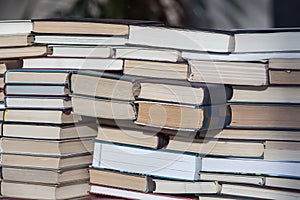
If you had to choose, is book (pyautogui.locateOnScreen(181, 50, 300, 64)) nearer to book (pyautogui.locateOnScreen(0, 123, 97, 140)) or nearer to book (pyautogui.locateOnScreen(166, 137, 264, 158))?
book (pyautogui.locateOnScreen(166, 137, 264, 158))

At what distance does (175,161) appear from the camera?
1.39 metres

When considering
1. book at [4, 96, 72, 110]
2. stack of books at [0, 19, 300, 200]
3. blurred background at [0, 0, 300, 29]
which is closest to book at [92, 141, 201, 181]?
stack of books at [0, 19, 300, 200]

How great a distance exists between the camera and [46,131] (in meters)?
1.48

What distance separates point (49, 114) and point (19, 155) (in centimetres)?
12

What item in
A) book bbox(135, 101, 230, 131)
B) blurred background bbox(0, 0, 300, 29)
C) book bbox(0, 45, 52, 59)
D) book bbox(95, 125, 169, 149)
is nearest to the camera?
book bbox(135, 101, 230, 131)

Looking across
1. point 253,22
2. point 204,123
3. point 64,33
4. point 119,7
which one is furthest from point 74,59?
point 253,22

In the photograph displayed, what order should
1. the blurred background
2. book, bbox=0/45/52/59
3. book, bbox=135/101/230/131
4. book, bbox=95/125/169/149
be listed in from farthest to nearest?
1. the blurred background
2. book, bbox=0/45/52/59
3. book, bbox=95/125/169/149
4. book, bbox=135/101/230/131

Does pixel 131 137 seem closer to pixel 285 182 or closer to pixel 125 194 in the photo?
pixel 125 194

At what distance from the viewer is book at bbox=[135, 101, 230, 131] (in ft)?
4.26

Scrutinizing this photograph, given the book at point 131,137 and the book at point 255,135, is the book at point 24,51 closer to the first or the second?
the book at point 131,137

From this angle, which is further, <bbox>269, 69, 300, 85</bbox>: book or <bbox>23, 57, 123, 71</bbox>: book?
<bbox>23, 57, 123, 71</bbox>: book

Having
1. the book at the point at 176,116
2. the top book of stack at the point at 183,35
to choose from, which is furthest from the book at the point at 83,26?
the book at the point at 176,116

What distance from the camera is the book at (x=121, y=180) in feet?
4.66

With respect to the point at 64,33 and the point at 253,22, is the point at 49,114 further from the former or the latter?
the point at 253,22
